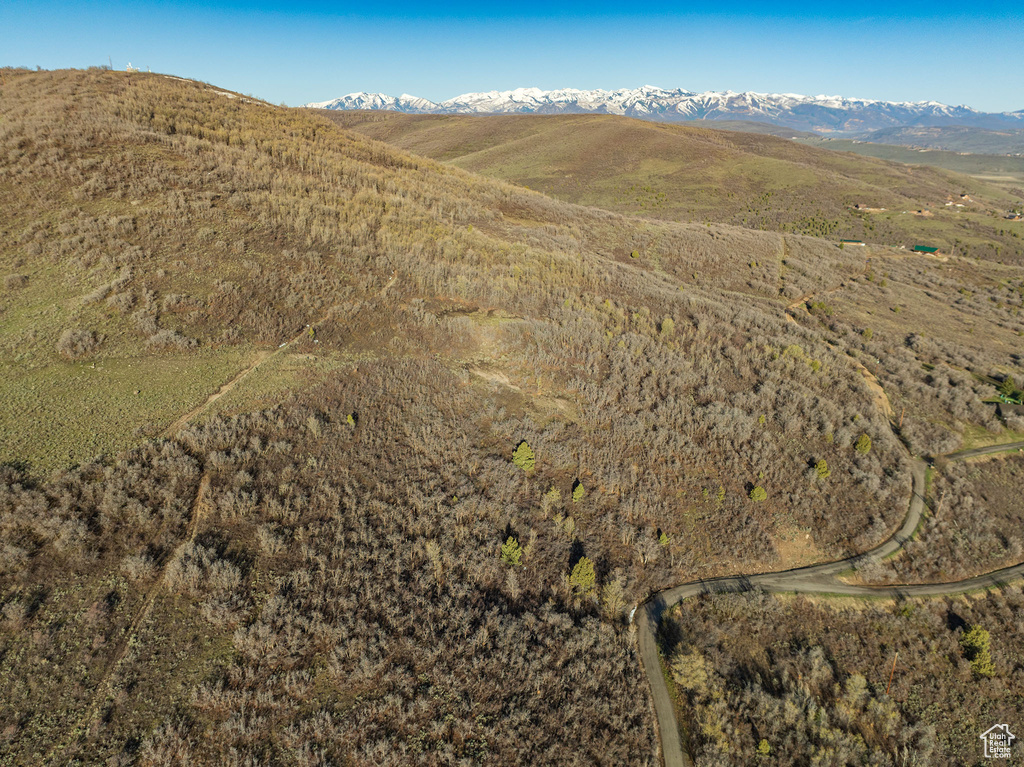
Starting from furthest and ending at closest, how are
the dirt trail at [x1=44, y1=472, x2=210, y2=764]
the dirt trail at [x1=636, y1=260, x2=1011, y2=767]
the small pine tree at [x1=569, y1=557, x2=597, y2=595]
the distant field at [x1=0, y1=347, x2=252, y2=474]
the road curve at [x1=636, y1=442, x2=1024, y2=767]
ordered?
the small pine tree at [x1=569, y1=557, x2=597, y2=595]
the distant field at [x1=0, y1=347, x2=252, y2=474]
the road curve at [x1=636, y1=442, x2=1024, y2=767]
the dirt trail at [x1=636, y1=260, x2=1011, y2=767]
the dirt trail at [x1=44, y1=472, x2=210, y2=764]

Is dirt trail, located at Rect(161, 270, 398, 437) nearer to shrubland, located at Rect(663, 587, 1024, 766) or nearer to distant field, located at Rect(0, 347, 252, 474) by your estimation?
distant field, located at Rect(0, 347, 252, 474)

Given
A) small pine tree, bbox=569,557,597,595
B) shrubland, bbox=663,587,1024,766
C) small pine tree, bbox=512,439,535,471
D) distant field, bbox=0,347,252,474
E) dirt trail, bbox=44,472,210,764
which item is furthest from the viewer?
small pine tree, bbox=512,439,535,471

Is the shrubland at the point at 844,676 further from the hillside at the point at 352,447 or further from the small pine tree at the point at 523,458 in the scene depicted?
the small pine tree at the point at 523,458

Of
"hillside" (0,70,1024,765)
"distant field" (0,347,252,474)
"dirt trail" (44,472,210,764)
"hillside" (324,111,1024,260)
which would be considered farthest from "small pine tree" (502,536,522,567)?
"hillside" (324,111,1024,260)

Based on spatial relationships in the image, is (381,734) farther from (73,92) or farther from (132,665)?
(73,92)

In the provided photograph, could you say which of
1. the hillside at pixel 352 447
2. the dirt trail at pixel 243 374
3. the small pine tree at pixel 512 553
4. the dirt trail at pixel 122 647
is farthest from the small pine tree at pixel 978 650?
the dirt trail at pixel 243 374

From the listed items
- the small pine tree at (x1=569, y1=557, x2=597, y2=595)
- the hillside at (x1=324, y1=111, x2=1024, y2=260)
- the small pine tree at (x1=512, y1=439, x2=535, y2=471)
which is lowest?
the small pine tree at (x1=569, y1=557, x2=597, y2=595)

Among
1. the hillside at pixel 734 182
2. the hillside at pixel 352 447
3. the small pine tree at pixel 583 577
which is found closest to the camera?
Result: the hillside at pixel 352 447

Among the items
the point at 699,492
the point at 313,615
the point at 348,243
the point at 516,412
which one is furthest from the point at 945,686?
the point at 348,243
